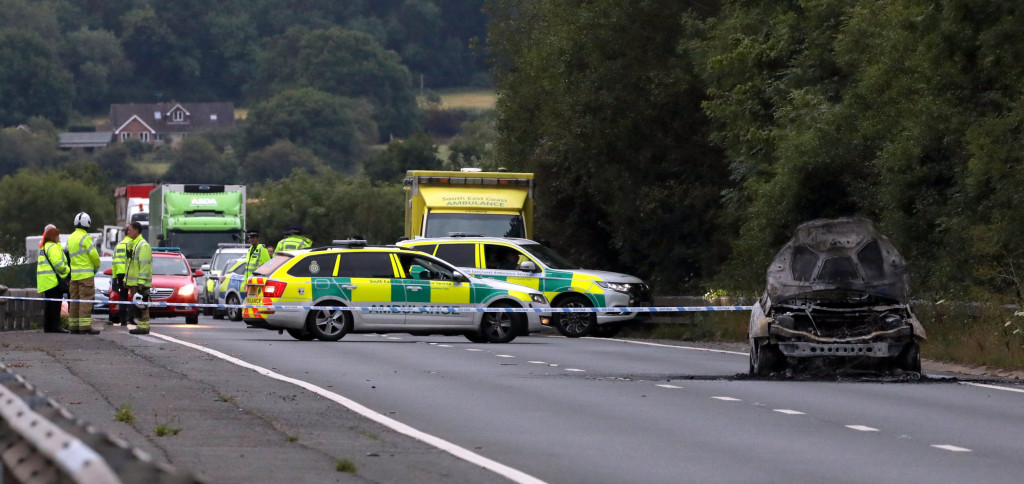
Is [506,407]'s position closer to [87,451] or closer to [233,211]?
[87,451]

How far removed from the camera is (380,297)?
83.9ft

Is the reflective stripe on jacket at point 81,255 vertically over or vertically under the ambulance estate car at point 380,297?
over

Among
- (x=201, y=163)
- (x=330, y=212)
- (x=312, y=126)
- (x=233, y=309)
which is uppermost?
(x=312, y=126)

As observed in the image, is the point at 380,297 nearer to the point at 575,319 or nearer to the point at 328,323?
the point at 328,323

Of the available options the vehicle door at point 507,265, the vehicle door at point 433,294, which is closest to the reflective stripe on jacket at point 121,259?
the vehicle door at point 433,294

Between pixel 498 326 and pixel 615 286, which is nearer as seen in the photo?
pixel 498 326

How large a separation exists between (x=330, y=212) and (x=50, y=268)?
71.8m

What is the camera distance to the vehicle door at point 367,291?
1004 inches

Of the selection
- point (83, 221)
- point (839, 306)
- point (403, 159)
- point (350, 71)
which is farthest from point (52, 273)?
point (350, 71)

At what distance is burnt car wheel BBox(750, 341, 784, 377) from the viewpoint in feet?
58.2

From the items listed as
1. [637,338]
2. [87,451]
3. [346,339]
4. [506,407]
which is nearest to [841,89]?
[637,338]

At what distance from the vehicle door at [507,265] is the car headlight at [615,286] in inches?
37.3

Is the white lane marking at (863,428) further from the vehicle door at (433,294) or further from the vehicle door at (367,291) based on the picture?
the vehicle door at (367,291)

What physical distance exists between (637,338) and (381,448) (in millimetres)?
19061
